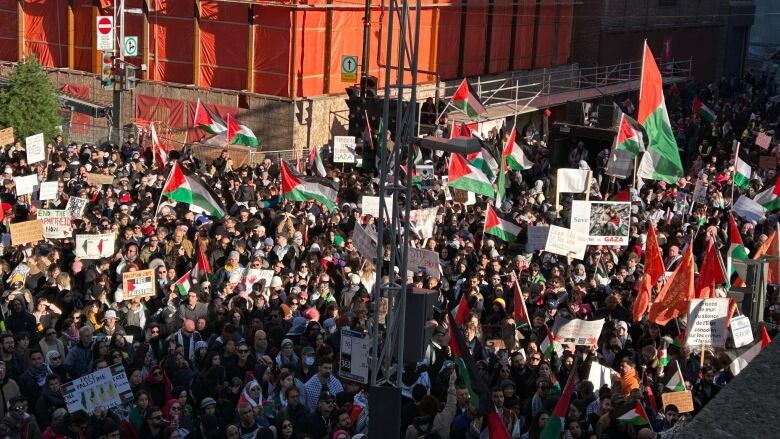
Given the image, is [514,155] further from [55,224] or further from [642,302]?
[55,224]

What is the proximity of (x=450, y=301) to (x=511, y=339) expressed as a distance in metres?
2.30

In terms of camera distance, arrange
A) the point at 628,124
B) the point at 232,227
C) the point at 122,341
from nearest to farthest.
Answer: the point at 122,341 < the point at 232,227 < the point at 628,124

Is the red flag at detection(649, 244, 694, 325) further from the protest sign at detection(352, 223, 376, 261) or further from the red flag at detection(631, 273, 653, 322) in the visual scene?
the protest sign at detection(352, 223, 376, 261)

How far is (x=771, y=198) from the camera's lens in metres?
20.3

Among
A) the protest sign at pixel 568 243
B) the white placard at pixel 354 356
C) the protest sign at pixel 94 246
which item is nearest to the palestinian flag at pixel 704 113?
the protest sign at pixel 568 243

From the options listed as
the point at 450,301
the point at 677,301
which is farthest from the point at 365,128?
the point at 677,301

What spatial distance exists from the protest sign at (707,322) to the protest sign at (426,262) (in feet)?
10.8

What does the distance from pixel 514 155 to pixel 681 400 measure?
40.5ft

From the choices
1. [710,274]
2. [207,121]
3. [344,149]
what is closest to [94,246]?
[710,274]

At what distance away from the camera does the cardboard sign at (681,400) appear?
39.2 ft

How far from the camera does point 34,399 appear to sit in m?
12.3

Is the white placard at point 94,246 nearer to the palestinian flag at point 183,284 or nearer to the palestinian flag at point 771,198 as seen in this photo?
the palestinian flag at point 183,284

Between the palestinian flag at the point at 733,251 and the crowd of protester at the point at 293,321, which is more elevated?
the palestinian flag at the point at 733,251

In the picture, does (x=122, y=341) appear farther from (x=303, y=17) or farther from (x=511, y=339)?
(x=303, y=17)
